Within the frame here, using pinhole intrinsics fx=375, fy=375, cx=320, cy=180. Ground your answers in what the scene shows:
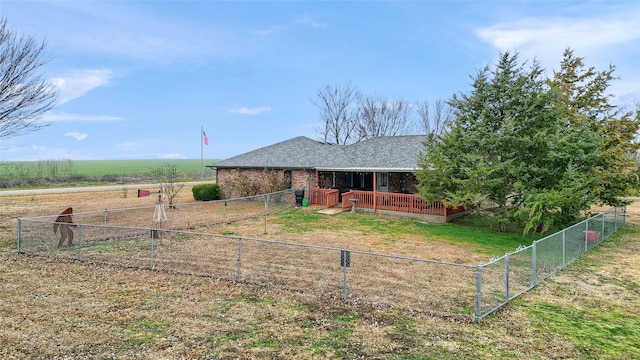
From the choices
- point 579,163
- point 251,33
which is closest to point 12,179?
point 251,33

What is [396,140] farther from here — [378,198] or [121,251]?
[121,251]

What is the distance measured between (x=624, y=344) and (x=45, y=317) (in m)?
9.94

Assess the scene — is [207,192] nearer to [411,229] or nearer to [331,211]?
[331,211]

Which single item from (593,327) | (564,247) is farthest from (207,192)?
(593,327)

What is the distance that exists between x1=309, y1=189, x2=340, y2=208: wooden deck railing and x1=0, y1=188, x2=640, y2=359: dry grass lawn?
1313cm

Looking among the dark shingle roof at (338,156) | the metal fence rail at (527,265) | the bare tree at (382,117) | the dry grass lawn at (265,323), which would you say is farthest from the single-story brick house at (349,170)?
the bare tree at (382,117)

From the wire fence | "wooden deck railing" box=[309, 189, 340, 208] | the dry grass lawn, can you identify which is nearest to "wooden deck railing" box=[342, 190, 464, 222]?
"wooden deck railing" box=[309, 189, 340, 208]

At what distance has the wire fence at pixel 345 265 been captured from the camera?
7.86 m

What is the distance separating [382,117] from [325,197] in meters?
30.8

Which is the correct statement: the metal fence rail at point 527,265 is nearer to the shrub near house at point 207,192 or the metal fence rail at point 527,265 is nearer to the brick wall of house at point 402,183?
the brick wall of house at point 402,183

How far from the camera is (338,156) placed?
24766 mm

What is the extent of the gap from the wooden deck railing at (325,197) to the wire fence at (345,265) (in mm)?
9074

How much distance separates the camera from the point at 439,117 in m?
51.4

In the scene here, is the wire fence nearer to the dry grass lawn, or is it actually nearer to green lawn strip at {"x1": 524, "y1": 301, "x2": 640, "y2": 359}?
the dry grass lawn
